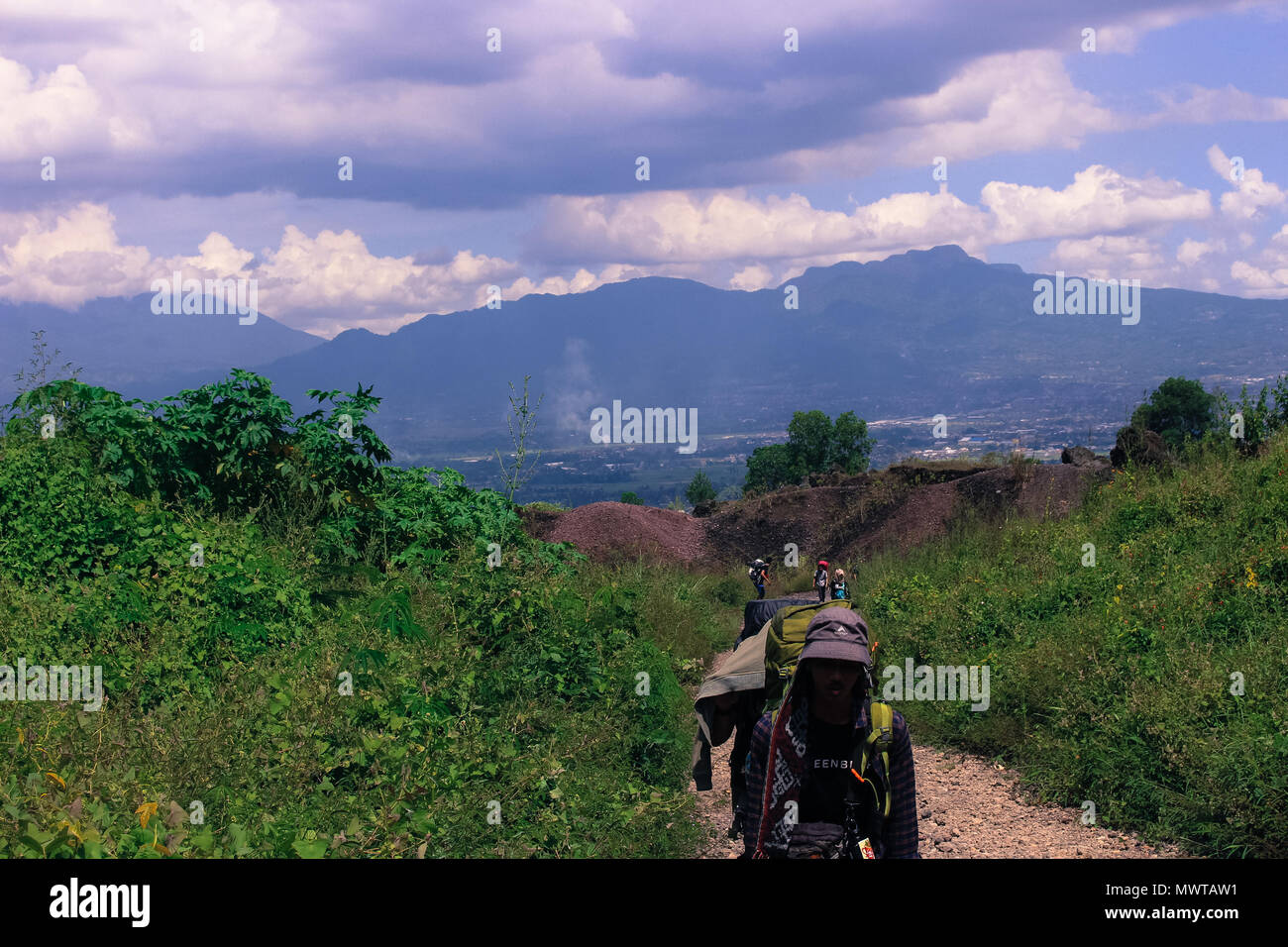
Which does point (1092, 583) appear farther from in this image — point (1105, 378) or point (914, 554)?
point (1105, 378)

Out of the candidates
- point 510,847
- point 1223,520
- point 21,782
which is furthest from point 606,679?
point 1223,520

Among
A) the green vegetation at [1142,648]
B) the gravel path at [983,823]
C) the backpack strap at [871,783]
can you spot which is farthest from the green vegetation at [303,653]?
the green vegetation at [1142,648]

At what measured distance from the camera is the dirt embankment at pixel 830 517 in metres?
18.2

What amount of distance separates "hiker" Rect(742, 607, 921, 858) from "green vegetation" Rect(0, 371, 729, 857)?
6.08 feet

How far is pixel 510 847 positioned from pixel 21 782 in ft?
7.52

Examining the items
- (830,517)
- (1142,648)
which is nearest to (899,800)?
Answer: (1142,648)

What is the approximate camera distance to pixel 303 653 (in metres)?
6.68

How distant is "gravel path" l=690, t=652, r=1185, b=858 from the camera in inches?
232

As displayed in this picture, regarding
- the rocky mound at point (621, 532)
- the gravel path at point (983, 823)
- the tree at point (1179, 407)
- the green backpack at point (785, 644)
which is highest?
the tree at point (1179, 407)

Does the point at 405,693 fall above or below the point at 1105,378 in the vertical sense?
below

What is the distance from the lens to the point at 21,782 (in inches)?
168

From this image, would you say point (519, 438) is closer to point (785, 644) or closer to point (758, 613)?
point (758, 613)

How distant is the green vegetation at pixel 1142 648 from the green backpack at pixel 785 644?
3430mm

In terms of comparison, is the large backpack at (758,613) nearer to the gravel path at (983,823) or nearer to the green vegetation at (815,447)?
the gravel path at (983,823)
